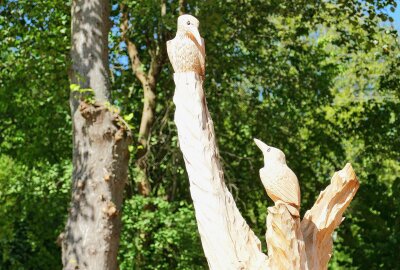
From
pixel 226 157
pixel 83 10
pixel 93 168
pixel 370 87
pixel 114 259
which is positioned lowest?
pixel 114 259

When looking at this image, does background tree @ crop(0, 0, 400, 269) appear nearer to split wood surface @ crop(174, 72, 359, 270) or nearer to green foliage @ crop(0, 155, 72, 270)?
green foliage @ crop(0, 155, 72, 270)

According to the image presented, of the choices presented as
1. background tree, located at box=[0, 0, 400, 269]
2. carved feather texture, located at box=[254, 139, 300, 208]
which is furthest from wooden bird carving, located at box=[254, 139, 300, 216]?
background tree, located at box=[0, 0, 400, 269]

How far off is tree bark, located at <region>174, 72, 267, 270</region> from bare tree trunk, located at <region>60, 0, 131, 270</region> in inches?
150

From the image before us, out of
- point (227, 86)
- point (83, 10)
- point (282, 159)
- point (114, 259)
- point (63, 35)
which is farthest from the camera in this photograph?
point (227, 86)

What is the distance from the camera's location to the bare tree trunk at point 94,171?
8445 mm

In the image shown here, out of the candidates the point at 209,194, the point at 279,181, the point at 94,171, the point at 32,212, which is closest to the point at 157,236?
the point at 32,212

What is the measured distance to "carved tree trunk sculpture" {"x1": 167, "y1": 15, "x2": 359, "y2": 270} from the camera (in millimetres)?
4445

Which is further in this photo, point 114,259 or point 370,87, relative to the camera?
point 370,87

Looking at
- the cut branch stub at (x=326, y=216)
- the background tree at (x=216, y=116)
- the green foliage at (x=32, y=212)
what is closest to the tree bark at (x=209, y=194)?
the cut branch stub at (x=326, y=216)

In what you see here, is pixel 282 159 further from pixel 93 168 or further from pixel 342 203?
pixel 93 168

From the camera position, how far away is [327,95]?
54.2ft

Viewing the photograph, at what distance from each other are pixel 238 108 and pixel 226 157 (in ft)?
3.16

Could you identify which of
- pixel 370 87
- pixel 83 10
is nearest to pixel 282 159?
pixel 83 10

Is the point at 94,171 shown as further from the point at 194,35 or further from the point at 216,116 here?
the point at 216,116
